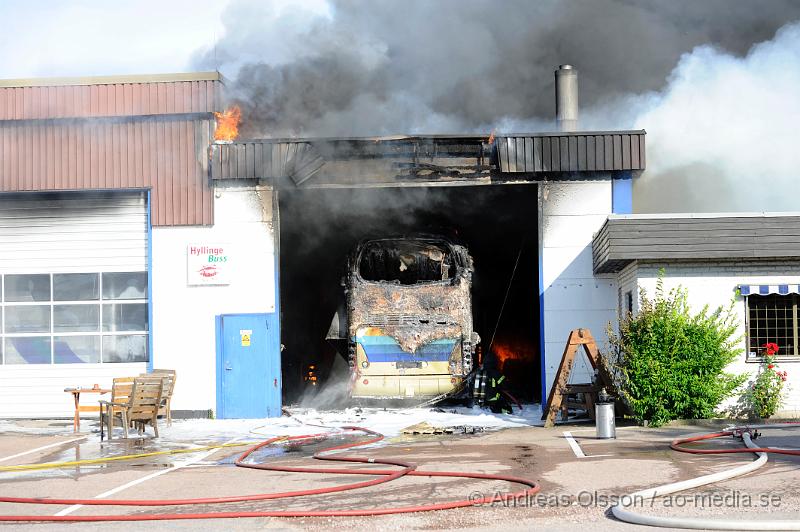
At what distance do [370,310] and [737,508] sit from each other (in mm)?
12251

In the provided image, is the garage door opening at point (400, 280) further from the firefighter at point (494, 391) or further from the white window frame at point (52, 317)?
the white window frame at point (52, 317)

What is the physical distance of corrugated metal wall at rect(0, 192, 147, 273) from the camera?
2117cm

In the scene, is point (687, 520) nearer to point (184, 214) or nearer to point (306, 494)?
point (306, 494)

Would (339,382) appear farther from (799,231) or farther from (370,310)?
(799,231)

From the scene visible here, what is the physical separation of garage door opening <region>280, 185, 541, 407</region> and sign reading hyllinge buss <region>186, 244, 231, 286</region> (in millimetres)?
2096

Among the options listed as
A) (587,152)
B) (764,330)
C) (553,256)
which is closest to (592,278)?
(553,256)

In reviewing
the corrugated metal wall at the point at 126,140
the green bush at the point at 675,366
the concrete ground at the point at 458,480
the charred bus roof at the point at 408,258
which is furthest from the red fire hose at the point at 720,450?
the corrugated metal wall at the point at 126,140

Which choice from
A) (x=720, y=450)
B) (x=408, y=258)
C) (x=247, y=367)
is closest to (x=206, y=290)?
(x=247, y=367)

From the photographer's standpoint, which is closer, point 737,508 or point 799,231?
point 737,508

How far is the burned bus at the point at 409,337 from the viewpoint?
64.8 feet

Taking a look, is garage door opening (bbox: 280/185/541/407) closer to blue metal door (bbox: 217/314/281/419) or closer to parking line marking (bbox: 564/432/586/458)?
blue metal door (bbox: 217/314/281/419)

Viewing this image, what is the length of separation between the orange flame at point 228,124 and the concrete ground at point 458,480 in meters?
7.20

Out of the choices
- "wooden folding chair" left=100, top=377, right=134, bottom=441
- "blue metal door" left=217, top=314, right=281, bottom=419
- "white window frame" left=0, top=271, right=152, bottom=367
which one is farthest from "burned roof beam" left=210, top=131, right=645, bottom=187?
"wooden folding chair" left=100, top=377, right=134, bottom=441

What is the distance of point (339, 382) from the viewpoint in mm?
22750
